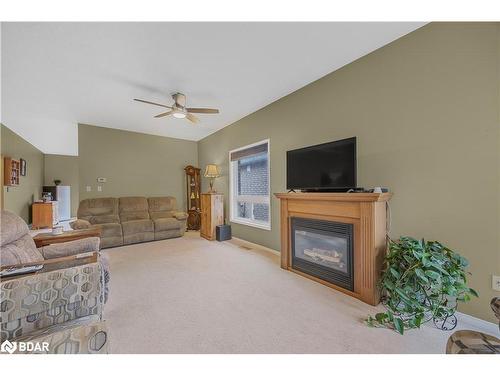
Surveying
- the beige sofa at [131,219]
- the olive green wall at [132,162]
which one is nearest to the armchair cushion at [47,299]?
the beige sofa at [131,219]

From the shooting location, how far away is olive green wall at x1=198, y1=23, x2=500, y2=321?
63.3 inches

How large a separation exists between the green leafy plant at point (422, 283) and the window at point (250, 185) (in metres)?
2.15

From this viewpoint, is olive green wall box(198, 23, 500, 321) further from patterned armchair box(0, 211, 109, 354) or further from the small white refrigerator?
the small white refrigerator

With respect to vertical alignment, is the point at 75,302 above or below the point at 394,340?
above

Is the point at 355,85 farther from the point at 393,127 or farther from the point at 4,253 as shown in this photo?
the point at 4,253

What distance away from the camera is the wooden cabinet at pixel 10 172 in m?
4.06

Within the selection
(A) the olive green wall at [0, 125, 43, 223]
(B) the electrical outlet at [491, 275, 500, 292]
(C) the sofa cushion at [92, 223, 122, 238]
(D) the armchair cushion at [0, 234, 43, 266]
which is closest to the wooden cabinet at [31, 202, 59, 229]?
(A) the olive green wall at [0, 125, 43, 223]

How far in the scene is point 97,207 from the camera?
4391mm

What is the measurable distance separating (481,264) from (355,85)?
6.74 feet

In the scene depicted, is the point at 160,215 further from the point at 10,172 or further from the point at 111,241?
the point at 10,172

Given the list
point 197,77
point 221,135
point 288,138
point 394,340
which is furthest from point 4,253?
point 221,135

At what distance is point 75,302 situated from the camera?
1225 millimetres

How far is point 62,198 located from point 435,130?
9815 mm

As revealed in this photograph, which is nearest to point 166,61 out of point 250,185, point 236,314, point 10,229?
point 10,229
